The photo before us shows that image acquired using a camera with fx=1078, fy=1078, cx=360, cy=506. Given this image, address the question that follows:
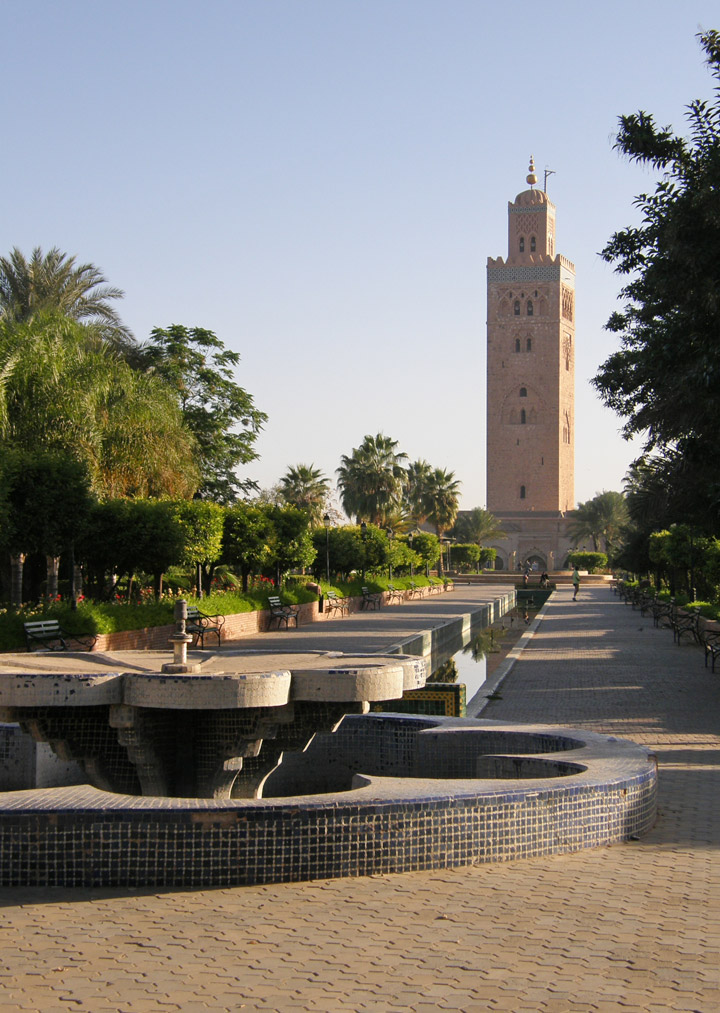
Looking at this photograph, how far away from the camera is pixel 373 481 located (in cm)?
5459

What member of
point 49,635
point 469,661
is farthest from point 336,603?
point 49,635

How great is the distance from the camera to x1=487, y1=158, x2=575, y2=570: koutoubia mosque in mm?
87000

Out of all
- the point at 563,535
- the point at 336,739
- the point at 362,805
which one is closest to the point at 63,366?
the point at 336,739

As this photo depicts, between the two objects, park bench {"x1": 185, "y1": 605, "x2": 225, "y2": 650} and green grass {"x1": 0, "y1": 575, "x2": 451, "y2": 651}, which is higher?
green grass {"x1": 0, "y1": 575, "x2": 451, "y2": 651}

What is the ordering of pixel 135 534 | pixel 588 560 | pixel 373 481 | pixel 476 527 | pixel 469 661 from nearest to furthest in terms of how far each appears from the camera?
pixel 135 534 < pixel 469 661 < pixel 373 481 < pixel 588 560 < pixel 476 527

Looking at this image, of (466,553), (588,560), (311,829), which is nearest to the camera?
(311,829)

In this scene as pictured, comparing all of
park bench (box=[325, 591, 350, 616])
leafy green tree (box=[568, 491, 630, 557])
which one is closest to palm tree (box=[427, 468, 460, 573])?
leafy green tree (box=[568, 491, 630, 557])

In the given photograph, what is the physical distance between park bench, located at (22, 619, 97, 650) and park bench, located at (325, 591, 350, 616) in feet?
52.4

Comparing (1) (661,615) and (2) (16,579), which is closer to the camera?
(2) (16,579)

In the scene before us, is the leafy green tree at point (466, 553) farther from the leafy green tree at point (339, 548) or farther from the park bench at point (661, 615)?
the park bench at point (661, 615)

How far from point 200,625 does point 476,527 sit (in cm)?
6519

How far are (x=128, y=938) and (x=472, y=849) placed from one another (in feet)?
5.92

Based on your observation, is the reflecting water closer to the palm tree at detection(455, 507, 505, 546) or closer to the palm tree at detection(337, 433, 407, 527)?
the palm tree at detection(337, 433, 407, 527)

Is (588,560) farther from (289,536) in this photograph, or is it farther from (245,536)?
(245,536)
